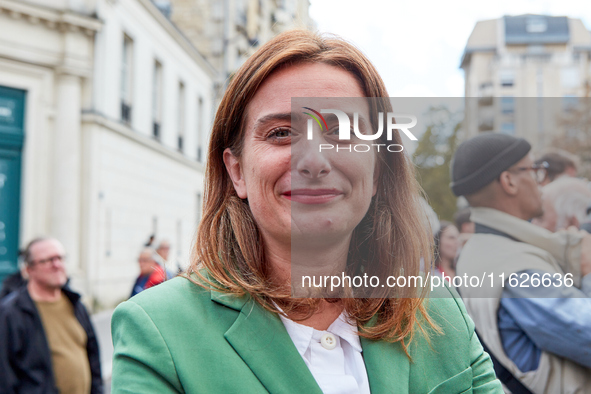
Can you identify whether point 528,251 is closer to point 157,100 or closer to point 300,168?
point 300,168

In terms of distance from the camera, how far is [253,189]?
1377 mm

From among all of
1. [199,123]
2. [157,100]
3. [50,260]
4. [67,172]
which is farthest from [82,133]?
[199,123]

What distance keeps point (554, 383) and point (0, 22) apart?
11.5 metres

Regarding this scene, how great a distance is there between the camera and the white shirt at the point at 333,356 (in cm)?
134

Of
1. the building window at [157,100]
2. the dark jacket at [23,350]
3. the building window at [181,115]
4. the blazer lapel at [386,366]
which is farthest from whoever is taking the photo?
the building window at [181,115]

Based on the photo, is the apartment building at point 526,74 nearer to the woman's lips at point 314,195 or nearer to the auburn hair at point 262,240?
the auburn hair at point 262,240

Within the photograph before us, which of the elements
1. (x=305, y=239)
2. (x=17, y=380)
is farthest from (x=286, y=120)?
(x=17, y=380)

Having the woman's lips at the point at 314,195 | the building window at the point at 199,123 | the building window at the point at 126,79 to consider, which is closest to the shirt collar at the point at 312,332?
the woman's lips at the point at 314,195

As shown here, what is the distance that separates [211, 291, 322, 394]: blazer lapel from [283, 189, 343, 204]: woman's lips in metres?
0.31

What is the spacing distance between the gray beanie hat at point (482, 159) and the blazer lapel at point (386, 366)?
58 centimetres

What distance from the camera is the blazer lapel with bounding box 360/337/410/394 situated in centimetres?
136

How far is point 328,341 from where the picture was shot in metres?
1.40

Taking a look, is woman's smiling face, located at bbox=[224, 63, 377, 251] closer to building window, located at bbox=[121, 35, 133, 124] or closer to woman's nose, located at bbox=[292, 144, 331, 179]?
woman's nose, located at bbox=[292, 144, 331, 179]

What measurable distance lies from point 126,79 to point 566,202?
13927mm
